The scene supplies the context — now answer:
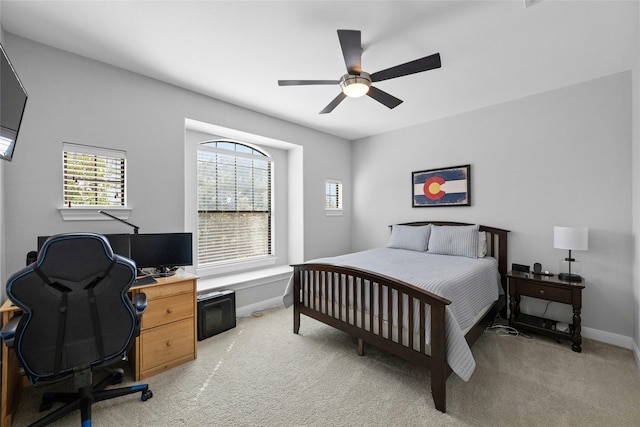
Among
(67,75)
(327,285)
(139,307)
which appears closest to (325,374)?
(327,285)

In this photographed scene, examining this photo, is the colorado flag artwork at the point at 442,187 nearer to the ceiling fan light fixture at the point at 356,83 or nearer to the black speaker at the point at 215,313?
the ceiling fan light fixture at the point at 356,83

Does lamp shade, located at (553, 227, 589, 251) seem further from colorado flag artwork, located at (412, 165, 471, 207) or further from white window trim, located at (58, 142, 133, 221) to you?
white window trim, located at (58, 142, 133, 221)

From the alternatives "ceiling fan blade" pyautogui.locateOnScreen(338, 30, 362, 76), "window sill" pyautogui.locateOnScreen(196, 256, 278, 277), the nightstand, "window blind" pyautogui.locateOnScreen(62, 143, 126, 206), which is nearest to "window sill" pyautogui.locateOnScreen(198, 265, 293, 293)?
"window sill" pyautogui.locateOnScreen(196, 256, 278, 277)

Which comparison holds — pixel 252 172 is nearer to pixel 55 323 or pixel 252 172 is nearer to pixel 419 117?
pixel 419 117

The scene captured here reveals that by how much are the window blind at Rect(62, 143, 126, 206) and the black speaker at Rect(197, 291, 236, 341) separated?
4.22ft

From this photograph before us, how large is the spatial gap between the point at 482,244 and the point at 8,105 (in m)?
4.30

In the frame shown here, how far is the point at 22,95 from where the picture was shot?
5.24 feet

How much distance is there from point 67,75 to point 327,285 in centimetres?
296

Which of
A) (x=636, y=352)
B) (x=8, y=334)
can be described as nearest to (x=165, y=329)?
(x=8, y=334)

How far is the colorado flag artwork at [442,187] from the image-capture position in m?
3.76

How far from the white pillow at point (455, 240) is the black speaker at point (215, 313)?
8.59 feet

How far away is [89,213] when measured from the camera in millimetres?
2371

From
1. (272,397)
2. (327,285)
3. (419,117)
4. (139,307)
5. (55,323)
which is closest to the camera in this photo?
(55,323)

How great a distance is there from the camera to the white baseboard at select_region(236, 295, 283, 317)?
3.45 meters
